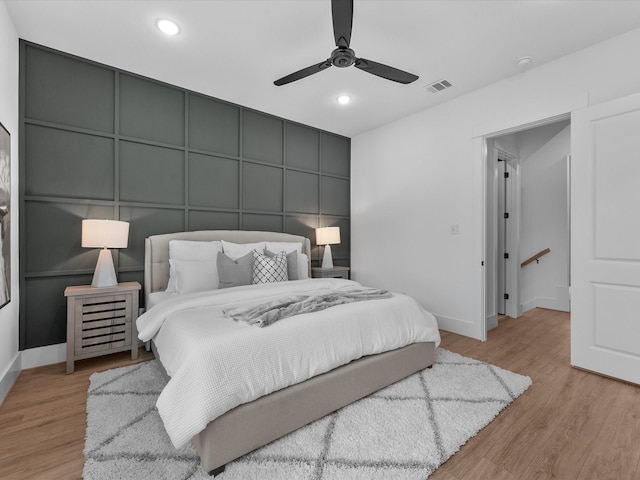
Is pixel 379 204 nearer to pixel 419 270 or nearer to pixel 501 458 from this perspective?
pixel 419 270

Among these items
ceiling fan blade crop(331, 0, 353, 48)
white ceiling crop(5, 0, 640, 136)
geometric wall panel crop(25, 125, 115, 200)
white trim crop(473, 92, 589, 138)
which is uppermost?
white ceiling crop(5, 0, 640, 136)

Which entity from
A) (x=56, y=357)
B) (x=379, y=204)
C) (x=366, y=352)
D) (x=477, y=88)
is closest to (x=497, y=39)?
(x=477, y=88)

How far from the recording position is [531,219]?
203 inches

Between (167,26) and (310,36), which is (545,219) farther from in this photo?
(167,26)

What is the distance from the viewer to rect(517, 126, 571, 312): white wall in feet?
15.6

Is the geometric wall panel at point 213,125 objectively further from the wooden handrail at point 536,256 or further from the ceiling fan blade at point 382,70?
the wooden handrail at point 536,256

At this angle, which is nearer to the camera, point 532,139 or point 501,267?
point 501,267

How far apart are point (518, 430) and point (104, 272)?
129 inches

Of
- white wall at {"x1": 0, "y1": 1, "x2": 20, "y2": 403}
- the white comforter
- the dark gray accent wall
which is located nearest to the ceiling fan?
the dark gray accent wall

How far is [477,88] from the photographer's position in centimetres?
344

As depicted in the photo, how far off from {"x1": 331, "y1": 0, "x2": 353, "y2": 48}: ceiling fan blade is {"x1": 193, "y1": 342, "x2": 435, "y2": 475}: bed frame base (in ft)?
6.91

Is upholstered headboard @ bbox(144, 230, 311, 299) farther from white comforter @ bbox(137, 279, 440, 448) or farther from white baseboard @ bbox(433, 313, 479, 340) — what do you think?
white baseboard @ bbox(433, 313, 479, 340)

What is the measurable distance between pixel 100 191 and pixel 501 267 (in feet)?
16.5

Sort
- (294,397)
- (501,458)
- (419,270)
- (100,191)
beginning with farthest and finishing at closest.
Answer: (419,270) < (100,191) < (294,397) < (501,458)
